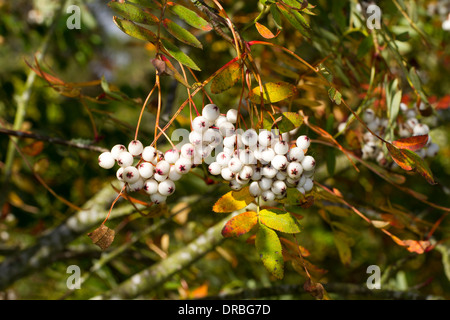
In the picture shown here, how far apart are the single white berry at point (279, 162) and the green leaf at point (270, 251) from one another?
9 cm

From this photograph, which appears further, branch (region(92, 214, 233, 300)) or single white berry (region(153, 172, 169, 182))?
branch (region(92, 214, 233, 300))

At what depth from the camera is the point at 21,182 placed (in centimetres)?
128

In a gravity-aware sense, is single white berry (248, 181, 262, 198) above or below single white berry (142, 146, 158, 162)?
below

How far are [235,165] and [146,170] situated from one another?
0.12 m

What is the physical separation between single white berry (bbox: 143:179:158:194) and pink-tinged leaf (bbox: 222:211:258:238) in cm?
10

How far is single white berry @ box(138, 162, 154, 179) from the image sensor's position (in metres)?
0.53

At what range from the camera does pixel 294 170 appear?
0.52m

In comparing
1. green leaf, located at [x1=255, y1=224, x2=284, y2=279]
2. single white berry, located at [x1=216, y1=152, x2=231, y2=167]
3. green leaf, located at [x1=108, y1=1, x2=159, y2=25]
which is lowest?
green leaf, located at [x1=255, y1=224, x2=284, y2=279]

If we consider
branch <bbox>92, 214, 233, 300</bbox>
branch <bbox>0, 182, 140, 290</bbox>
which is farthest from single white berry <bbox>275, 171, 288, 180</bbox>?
branch <bbox>0, 182, 140, 290</bbox>

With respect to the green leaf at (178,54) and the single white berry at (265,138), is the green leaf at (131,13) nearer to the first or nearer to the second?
the green leaf at (178,54)

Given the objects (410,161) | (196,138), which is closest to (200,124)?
(196,138)

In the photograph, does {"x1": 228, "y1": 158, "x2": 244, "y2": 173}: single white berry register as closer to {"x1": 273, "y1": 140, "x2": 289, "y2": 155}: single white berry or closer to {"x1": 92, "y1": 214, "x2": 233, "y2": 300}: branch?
{"x1": 273, "y1": 140, "x2": 289, "y2": 155}: single white berry
